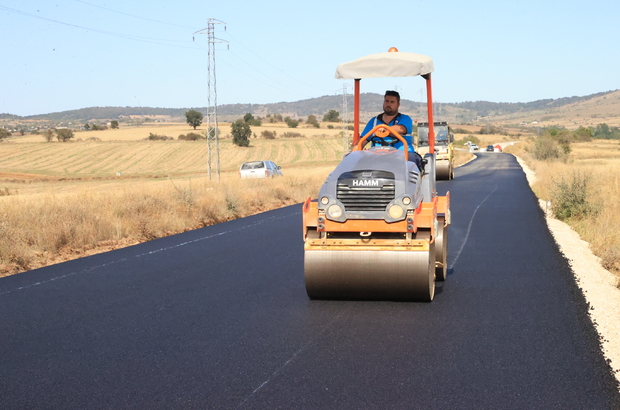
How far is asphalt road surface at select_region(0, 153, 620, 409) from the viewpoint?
4930 mm

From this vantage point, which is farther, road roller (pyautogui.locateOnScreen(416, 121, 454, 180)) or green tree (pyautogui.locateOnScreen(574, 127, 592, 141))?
green tree (pyautogui.locateOnScreen(574, 127, 592, 141))

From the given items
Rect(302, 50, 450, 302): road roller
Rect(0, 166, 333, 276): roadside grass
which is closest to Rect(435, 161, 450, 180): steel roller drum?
Rect(0, 166, 333, 276): roadside grass

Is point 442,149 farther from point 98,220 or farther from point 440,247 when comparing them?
point 440,247

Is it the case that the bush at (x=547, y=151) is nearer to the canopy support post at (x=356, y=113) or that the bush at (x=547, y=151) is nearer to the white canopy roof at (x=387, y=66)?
the canopy support post at (x=356, y=113)

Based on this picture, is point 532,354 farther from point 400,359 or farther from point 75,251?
point 75,251

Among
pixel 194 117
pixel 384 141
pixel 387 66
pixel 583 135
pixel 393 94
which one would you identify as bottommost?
pixel 384 141

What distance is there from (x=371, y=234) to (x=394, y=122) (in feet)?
6.11

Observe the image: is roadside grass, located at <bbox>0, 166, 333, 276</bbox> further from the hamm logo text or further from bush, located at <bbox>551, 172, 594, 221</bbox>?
bush, located at <bbox>551, 172, 594, 221</bbox>

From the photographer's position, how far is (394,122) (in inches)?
340

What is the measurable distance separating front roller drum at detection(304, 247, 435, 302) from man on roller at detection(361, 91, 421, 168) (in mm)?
1703

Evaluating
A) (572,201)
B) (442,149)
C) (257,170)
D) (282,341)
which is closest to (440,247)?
(282,341)

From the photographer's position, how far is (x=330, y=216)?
7375 millimetres

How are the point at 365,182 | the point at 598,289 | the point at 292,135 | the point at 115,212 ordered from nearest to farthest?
the point at 365,182 < the point at 598,289 < the point at 115,212 < the point at 292,135

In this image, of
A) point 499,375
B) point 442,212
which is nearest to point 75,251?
point 442,212
